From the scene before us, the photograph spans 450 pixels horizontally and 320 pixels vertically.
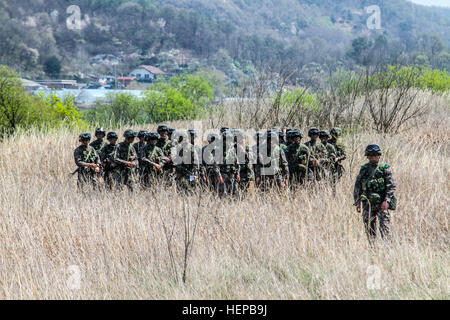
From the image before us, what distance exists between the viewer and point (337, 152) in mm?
7324

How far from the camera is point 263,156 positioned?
22.9 ft

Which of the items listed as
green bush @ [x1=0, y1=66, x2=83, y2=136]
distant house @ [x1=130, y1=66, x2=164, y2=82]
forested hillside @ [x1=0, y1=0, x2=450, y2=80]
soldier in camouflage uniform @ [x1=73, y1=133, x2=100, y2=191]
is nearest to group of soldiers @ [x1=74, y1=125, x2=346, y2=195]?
soldier in camouflage uniform @ [x1=73, y1=133, x2=100, y2=191]

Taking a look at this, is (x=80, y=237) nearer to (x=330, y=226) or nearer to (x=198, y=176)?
(x=198, y=176)

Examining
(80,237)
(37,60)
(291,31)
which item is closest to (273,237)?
(80,237)

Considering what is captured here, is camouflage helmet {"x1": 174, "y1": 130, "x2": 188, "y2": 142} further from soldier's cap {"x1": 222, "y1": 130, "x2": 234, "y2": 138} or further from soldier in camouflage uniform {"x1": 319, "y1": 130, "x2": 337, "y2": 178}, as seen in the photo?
soldier in camouflage uniform {"x1": 319, "y1": 130, "x2": 337, "y2": 178}

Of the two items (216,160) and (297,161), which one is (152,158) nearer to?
(216,160)

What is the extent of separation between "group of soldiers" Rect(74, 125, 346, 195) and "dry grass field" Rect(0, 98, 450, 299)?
35 cm

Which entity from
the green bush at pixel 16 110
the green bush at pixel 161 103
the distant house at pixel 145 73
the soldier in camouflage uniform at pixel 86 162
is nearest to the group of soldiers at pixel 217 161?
the soldier in camouflage uniform at pixel 86 162

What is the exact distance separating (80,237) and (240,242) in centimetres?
195

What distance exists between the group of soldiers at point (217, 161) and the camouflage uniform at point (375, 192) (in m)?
1.52

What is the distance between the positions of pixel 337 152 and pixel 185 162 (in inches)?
101

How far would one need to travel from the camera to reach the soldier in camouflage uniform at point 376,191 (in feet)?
15.8

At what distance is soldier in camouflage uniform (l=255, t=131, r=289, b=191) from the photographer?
6.88m

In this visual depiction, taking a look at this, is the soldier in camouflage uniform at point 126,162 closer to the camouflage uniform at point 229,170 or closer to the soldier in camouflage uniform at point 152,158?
the soldier in camouflage uniform at point 152,158
